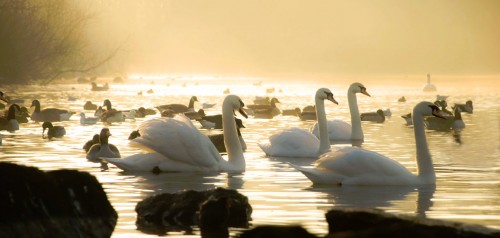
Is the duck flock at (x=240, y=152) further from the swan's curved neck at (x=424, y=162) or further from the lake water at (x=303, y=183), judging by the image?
the lake water at (x=303, y=183)

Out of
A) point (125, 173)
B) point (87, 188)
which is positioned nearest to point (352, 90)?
point (125, 173)

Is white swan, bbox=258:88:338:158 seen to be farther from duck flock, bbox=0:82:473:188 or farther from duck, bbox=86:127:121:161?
duck, bbox=86:127:121:161

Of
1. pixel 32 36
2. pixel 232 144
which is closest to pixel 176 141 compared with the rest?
pixel 232 144

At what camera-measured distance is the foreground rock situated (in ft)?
33.4

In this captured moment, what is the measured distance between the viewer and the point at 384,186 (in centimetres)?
1598

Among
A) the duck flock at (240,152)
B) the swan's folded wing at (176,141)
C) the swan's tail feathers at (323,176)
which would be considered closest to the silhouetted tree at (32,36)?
the duck flock at (240,152)

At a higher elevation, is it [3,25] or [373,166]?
[3,25]

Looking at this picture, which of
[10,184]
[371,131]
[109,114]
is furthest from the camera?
[109,114]

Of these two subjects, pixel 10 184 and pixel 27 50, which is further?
pixel 27 50

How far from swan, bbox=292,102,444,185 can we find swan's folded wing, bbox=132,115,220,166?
211 cm

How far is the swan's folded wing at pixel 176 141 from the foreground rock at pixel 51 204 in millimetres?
5958

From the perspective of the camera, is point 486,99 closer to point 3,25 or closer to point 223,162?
point 3,25

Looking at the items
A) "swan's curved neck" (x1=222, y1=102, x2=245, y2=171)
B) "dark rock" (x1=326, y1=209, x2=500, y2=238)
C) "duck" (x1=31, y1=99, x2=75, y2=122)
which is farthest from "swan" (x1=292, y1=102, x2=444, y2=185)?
"duck" (x1=31, y1=99, x2=75, y2=122)

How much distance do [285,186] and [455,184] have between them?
7.97 feet
